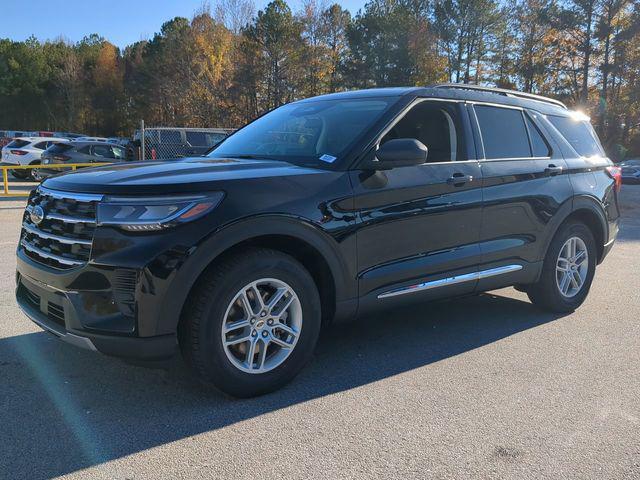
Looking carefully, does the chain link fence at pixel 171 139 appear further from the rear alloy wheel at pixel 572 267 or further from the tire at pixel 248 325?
the tire at pixel 248 325

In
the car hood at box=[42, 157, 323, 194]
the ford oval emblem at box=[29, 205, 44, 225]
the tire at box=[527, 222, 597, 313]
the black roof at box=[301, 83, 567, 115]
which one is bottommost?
the tire at box=[527, 222, 597, 313]

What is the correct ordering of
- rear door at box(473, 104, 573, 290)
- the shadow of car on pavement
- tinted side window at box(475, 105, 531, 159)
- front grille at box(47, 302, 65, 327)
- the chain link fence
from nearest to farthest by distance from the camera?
1. the shadow of car on pavement
2. front grille at box(47, 302, 65, 327)
3. rear door at box(473, 104, 573, 290)
4. tinted side window at box(475, 105, 531, 159)
5. the chain link fence

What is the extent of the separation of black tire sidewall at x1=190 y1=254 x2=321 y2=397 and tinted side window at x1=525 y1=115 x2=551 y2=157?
103 inches

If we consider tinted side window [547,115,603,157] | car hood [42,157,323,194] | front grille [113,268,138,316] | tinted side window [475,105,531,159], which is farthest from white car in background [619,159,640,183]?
front grille [113,268,138,316]

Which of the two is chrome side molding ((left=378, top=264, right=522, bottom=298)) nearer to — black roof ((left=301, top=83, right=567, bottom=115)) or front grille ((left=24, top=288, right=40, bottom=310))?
black roof ((left=301, top=83, right=567, bottom=115))

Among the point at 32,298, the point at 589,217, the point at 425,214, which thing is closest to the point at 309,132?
the point at 425,214

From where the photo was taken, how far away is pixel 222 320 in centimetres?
304

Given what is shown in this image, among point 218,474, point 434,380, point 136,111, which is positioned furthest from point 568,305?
point 136,111

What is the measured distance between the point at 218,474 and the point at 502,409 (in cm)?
166

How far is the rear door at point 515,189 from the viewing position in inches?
171

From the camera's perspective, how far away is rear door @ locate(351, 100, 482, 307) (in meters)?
3.61

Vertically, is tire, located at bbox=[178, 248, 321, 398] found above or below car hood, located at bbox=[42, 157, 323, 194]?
below

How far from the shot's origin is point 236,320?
10.4 feet

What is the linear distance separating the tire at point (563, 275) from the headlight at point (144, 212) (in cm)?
332
